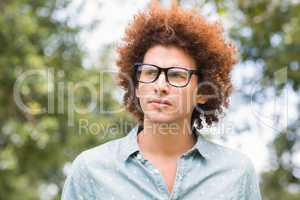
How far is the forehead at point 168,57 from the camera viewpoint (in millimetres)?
2768

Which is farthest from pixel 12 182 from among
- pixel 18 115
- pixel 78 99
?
pixel 78 99

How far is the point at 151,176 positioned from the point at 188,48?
0.61 metres

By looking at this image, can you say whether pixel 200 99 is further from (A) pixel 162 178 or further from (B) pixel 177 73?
(A) pixel 162 178

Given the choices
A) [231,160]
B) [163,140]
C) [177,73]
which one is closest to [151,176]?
[163,140]

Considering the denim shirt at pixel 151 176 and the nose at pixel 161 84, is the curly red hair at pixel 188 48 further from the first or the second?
the denim shirt at pixel 151 176

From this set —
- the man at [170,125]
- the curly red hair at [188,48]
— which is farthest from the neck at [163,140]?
the curly red hair at [188,48]

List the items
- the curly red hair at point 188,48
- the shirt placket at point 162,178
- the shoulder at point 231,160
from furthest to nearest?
the curly red hair at point 188,48, the shoulder at point 231,160, the shirt placket at point 162,178

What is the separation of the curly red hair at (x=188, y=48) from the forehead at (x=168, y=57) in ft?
0.08

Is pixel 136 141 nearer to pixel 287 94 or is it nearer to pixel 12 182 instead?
pixel 287 94

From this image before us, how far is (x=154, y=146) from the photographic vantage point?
2756mm

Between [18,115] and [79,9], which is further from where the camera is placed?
[18,115]

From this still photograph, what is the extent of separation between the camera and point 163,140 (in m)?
2.76

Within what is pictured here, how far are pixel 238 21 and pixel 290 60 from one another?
1.25m

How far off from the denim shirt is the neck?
6cm
